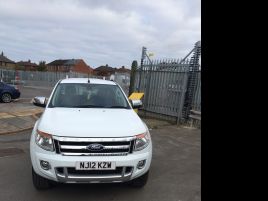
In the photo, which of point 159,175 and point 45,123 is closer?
point 45,123

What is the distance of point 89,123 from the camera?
4.18 metres

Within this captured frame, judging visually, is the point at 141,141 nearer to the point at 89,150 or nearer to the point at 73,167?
the point at 89,150

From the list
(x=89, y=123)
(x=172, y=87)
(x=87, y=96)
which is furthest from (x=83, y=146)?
(x=172, y=87)

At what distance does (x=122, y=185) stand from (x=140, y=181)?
13.4 inches

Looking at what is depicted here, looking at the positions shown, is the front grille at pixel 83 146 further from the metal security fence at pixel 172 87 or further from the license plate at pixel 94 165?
the metal security fence at pixel 172 87

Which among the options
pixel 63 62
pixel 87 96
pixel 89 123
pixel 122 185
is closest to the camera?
pixel 89 123

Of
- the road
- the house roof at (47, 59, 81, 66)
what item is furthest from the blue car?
the house roof at (47, 59, 81, 66)

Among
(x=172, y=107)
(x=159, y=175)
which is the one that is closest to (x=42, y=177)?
(x=159, y=175)

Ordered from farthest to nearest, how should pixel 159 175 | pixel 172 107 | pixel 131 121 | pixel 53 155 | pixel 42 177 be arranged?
pixel 172 107, pixel 159 175, pixel 131 121, pixel 42 177, pixel 53 155

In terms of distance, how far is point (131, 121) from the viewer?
14.8 ft
